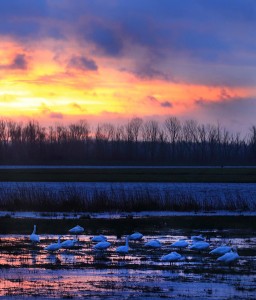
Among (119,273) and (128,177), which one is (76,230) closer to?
(119,273)

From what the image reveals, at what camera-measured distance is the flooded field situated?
Result: 1481 cm

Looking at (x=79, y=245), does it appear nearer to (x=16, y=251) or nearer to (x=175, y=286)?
(x=16, y=251)

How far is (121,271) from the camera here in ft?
56.9

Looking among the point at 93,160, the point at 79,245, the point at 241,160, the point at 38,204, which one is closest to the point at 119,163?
the point at 93,160

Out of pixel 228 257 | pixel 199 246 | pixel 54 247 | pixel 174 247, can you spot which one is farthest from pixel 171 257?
pixel 54 247

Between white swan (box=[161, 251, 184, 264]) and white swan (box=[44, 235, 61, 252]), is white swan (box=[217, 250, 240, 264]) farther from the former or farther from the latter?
white swan (box=[44, 235, 61, 252])

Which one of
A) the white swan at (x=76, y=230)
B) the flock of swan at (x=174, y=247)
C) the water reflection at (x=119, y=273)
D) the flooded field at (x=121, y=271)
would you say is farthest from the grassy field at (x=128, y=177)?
the water reflection at (x=119, y=273)

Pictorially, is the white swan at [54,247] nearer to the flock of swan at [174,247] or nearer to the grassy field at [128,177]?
the flock of swan at [174,247]

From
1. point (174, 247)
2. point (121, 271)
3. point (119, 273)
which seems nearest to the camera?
point (119, 273)

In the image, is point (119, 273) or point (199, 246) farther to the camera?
point (199, 246)

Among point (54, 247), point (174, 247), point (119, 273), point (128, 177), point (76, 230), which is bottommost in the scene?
point (119, 273)

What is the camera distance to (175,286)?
50.8 feet

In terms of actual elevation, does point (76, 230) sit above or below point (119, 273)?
above

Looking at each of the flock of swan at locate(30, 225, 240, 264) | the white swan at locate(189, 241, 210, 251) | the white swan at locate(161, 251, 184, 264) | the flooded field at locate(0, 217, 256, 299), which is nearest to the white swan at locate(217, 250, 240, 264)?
the flock of swan at locate(30, 225, 240, 264)
